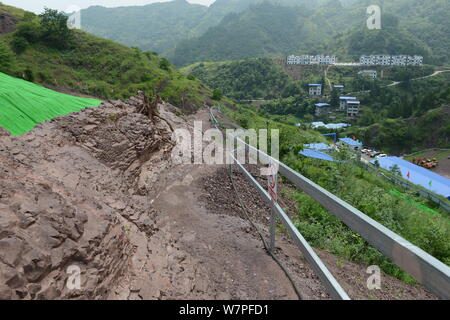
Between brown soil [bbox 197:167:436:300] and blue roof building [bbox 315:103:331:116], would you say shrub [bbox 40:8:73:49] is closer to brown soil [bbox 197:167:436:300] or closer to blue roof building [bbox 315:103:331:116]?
brown soil [bbox 197:167:436:300]

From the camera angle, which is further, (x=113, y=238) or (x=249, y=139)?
(x=249, y=139)

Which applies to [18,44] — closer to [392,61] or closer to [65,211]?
[65,211]

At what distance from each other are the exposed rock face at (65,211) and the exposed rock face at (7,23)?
45111 millimetres

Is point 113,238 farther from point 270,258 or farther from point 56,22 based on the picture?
point 56,22

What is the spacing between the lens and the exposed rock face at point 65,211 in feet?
7.02

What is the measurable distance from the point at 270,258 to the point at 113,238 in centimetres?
193

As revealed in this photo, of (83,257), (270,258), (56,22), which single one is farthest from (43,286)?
(56,22)

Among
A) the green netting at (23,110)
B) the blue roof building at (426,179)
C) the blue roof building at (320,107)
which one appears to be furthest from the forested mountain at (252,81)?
the green netting at (23,110)

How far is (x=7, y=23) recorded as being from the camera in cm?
3928

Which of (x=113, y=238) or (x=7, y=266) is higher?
(x=7, y=266)

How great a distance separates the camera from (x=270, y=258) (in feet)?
11.7

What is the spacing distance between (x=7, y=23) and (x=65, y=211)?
5090 cm

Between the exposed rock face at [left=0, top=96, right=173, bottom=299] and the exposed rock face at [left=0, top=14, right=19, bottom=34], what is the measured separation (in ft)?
148

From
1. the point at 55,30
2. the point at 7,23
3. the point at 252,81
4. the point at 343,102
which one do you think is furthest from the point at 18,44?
the point at 252,81
